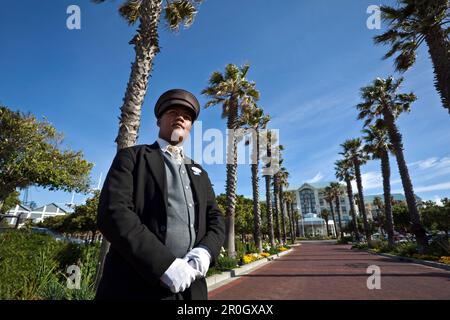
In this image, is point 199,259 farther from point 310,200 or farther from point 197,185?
point 310,200

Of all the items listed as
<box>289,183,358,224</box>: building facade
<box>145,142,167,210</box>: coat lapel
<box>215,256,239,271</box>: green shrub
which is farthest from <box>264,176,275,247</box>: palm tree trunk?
<box>289,183,358,224</box>: building facade

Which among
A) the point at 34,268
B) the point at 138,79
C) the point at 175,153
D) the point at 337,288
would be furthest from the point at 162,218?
the point at 337,288

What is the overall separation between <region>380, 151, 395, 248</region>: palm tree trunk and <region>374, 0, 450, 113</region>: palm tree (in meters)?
13.3

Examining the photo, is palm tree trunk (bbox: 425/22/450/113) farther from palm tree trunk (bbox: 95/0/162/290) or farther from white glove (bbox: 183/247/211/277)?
white glove (bbox: 183/247/211/277)

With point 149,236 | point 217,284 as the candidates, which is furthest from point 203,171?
point 217,284

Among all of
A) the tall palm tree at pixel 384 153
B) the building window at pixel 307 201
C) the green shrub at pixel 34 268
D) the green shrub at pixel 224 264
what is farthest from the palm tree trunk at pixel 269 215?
the building window at pixel 307 201

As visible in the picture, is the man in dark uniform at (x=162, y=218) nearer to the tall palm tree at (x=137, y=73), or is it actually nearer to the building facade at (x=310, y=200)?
the tall palm tree at (x=137, y=73)

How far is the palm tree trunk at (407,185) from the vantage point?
16.4 metres

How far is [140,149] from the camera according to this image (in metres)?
1.88

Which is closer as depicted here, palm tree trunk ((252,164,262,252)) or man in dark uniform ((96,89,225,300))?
man in dark uniform ((96,89,225,300))

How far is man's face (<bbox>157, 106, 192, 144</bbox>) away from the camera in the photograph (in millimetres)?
2006

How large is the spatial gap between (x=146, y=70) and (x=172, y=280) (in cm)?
607

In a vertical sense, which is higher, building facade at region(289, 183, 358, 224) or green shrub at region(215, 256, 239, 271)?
building facade at region(289, 183, 358, 224)

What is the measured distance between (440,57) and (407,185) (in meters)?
11.4
